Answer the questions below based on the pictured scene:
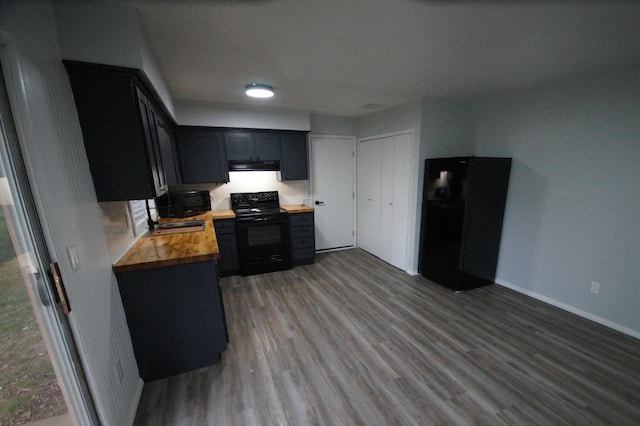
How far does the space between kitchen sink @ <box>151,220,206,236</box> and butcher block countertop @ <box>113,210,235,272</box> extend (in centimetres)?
13

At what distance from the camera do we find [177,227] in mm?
2686

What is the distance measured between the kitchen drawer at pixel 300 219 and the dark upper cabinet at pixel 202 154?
1157 mm

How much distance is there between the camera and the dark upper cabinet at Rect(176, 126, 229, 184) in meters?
3.26

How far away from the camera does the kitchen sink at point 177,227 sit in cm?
248

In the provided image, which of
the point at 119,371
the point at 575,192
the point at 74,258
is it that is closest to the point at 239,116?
the point at 74,258

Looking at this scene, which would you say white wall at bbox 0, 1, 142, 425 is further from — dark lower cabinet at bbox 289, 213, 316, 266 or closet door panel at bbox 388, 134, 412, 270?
closet door panel at bbox 388, 134, 412, 270

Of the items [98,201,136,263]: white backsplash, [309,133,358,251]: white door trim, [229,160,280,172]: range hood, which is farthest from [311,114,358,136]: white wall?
[98,201,136,263]: white backsplash

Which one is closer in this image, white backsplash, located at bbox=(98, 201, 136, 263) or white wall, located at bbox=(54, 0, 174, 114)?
white wall, located at bbox=(54, 0, 174, 114)

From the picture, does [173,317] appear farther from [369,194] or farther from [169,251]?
[369,194]

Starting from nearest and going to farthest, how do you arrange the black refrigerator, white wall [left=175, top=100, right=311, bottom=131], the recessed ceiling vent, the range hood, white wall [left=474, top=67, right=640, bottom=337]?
1. white wall [left=474, top=67, right=640, bottom=337]
2. the black refrigerator
3. white wall [left=175, top=100, right=311, bottom=131]
4. the recessed ceiling vent
5. the range hood

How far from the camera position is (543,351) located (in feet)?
6.54

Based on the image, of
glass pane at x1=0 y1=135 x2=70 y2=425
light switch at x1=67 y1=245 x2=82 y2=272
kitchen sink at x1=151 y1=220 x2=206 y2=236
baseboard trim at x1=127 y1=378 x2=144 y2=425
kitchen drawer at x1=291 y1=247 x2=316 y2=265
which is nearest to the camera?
glass pane at x1=0 y1=135 x2=70 y2=425

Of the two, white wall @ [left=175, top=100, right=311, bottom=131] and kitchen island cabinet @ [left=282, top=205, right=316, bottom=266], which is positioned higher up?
white wall @ [left=175, top=100, right=311, bottom=131]

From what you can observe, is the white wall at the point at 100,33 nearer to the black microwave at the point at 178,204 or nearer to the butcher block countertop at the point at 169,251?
the butcher block countertop at the point at 169,251
